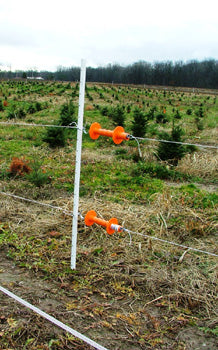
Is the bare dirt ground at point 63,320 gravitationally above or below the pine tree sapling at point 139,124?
below

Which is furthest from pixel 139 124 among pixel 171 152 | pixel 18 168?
pixel 18 168

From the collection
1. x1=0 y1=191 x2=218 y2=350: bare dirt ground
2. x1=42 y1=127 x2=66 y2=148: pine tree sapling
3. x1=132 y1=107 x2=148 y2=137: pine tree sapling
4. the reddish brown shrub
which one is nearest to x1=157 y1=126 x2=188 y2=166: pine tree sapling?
x1=132 y1=107 x2=148 y2=137: pine tree sapling

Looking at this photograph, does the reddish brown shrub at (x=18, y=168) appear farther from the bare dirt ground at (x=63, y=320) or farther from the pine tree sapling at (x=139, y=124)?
the pine tree sapling at (x=139, y=124)

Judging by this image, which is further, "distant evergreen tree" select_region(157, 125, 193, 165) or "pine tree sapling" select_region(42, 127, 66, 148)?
"pine tree sapling" select_region(42, 127, 66, 148)

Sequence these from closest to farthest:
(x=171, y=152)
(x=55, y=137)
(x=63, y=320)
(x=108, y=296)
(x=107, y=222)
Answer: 1. (x=63, y=320)
2. (x=107, y=222)
3. (x=108, y=296)
4. (x=171, y=152)
5. (x=55, y=137)

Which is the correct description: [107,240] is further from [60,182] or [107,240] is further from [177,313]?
[60,182]

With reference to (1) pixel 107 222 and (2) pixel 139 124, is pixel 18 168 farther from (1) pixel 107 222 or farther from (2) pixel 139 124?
(2) pixel 139 124

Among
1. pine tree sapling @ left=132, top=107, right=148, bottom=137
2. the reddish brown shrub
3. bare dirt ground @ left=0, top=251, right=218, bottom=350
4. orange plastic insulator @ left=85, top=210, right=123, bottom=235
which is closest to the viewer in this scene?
bare dirt ground @ left=0, top=251, right=218, bottom=350

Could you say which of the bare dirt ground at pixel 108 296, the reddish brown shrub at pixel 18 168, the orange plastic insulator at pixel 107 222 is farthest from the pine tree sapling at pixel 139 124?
the orange plastic insulator at pixel 107 222

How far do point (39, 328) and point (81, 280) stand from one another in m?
0.67

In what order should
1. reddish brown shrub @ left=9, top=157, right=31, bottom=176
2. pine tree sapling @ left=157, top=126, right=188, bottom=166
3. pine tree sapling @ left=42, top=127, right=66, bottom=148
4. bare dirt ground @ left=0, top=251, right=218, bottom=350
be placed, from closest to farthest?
1. bare dirt ground @ left=0, top=251, right=218, bottom=350
2. reddish brown shrub @ left=9, top=157, right=31, bottom=176
3. pine tree sapling @ left=157, top=126, right=188, bottom=166
4. pine tree sapling @ left=42, top=127, right=66, bottom=148

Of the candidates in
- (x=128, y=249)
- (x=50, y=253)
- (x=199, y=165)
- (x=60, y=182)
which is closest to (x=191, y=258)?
(x=128, y=249)

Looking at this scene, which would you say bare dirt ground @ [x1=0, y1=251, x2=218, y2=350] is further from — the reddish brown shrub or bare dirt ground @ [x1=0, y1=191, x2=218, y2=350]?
the reddish brown shrub

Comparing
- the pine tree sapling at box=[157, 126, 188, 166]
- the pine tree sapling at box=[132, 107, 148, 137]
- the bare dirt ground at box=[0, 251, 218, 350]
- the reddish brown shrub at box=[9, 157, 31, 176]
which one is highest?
the pine tree sapling at box=[132, 107, 148, 137]
